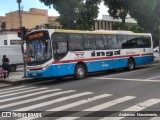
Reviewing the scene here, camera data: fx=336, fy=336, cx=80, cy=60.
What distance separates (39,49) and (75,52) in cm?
218

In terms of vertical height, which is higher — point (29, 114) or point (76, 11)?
point (76, 11)

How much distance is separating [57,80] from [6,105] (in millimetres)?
8637

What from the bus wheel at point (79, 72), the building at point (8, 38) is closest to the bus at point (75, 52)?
the bus wheel at point (79, 72)

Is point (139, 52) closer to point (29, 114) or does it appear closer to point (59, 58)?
point (59, 58)

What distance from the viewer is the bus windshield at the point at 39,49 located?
17406mm

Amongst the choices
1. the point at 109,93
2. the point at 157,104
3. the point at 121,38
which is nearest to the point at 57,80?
the point at 121,38

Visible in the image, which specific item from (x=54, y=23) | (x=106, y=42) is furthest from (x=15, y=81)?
(x=54, y=23)

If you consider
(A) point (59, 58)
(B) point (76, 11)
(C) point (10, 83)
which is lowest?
(C) point (10, 83)

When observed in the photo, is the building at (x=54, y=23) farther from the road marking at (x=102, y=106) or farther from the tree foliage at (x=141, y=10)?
the road marking at (x=102, y=106)

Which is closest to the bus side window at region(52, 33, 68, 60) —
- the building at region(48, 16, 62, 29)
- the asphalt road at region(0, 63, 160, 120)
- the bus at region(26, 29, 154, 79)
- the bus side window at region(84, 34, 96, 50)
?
the bus at region(26, 29, 154, 79)

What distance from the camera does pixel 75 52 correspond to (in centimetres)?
1880

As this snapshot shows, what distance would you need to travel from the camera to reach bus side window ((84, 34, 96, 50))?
19.7m

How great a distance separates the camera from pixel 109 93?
12406 mm

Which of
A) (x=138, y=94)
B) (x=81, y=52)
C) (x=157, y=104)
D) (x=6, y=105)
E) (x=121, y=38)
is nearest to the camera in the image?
(x=157, y=104)
